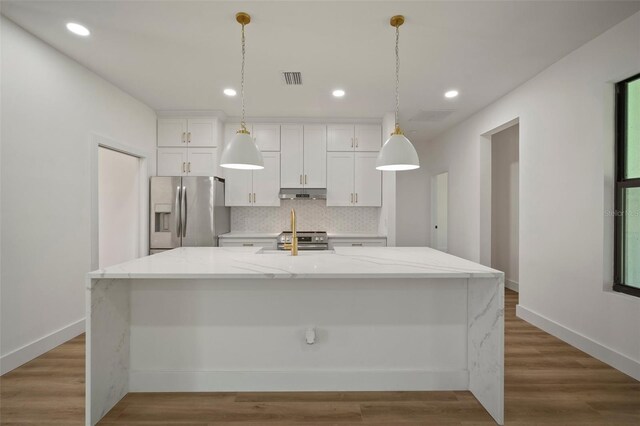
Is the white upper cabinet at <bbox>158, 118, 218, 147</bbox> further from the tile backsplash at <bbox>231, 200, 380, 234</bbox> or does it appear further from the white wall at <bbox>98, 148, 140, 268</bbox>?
the tile backsplash at <bbox>231, 200, 380, 234</bbox>

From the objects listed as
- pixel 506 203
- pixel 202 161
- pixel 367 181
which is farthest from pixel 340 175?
pixel 506 203

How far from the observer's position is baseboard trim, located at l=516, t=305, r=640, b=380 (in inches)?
94.3

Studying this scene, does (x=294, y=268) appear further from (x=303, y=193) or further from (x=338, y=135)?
(x=338, y=135)

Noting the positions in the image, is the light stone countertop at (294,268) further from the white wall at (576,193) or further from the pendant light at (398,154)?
the white wall at (576,193)

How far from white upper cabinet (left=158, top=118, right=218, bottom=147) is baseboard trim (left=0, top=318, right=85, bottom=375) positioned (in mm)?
2640

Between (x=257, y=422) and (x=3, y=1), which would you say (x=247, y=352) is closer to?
(x=257, y=422)

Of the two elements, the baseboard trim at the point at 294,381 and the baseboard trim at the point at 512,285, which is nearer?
the baseboard trim at the point at 294,381

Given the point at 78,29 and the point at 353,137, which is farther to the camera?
the point at 353,137

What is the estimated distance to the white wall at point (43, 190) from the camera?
97.7 inches

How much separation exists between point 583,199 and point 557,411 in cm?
177

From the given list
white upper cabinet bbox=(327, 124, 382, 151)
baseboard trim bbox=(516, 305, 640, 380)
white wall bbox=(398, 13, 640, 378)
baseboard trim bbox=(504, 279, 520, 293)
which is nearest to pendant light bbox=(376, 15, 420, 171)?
white wall bbox=(398, 13, 640, 378)

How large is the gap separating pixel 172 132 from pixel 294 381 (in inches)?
158

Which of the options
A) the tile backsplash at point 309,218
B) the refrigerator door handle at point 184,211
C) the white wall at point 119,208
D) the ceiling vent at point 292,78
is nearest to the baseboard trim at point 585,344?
the tile backsplash at point 309,218

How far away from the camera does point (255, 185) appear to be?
5004 millimetres
